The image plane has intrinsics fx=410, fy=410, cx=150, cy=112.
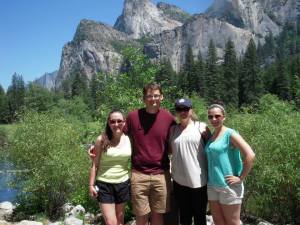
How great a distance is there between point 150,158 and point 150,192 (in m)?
0.53

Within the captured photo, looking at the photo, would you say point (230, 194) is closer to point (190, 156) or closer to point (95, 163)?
point (190, 156)

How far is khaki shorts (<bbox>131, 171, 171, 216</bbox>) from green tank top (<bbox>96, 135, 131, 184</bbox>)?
210 millimetres

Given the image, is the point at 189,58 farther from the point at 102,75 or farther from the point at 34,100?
the point at 102,75

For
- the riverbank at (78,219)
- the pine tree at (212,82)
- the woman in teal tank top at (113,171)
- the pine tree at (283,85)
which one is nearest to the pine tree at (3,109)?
the pine tree at (212,82)

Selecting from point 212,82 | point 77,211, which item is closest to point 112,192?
point 77,211

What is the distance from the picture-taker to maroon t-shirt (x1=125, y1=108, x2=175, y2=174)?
5.82 m

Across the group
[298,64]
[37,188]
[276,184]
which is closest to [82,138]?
[37,188]

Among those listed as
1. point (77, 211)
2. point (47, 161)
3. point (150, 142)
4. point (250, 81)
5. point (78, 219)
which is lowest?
point (77, 211)

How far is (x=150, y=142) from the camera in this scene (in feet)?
19.1

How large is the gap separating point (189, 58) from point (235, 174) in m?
88.6

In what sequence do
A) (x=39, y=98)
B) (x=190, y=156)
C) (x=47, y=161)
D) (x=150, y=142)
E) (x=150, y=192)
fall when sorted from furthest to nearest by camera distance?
1. (x=39, y=98)
2. (x=47, y=161)
3. (x=150, y=192)
4. (x=150, y=142)
5. (x=190, y=156)

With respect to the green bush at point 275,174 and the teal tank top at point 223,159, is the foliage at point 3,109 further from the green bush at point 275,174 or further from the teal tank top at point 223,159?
the teal tank top at point 223,159

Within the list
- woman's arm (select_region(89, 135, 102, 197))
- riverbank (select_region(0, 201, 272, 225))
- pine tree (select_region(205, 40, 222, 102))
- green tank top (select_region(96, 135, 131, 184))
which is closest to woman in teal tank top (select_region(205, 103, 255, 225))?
green tank top (select_region(96, 135, 131, 184))

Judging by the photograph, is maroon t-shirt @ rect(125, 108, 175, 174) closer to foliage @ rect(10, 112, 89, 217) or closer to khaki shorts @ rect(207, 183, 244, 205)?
khaki shorts @ rect(207, 183, 244, 205)
